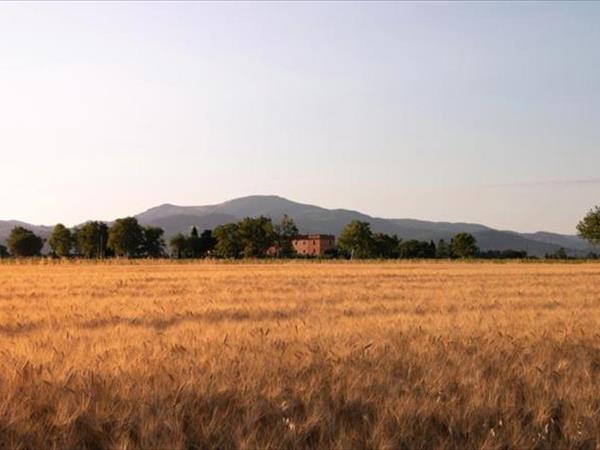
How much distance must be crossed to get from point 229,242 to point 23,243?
5185 centimetres

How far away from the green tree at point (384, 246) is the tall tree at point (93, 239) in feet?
187

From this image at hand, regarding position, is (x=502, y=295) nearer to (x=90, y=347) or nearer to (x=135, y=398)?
(x=90, y=347)

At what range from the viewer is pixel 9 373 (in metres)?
5.95

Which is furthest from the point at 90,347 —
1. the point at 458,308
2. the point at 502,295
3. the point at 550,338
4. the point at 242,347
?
the point at 502,295

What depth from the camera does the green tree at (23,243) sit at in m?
158

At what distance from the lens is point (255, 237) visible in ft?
436

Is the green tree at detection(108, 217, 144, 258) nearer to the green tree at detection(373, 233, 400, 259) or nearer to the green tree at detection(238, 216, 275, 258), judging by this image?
the green tree at detection(238, 216, 275, 258)

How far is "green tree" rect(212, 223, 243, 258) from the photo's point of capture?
452 feet

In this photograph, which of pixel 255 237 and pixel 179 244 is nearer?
pixel 255 237

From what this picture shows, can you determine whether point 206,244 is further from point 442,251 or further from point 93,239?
point 442,251

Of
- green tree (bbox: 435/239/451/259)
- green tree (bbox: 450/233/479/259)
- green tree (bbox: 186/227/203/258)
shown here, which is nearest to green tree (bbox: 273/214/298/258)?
green tree (bbox: 186/227/203/258)

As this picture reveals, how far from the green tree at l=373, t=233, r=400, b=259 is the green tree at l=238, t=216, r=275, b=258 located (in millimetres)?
21053

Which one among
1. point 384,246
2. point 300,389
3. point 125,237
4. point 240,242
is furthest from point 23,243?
point 300,389

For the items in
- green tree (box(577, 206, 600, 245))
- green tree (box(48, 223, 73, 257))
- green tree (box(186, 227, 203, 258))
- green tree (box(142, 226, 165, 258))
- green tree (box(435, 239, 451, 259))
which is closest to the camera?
green tree (box(577, 206, 600, 245))
